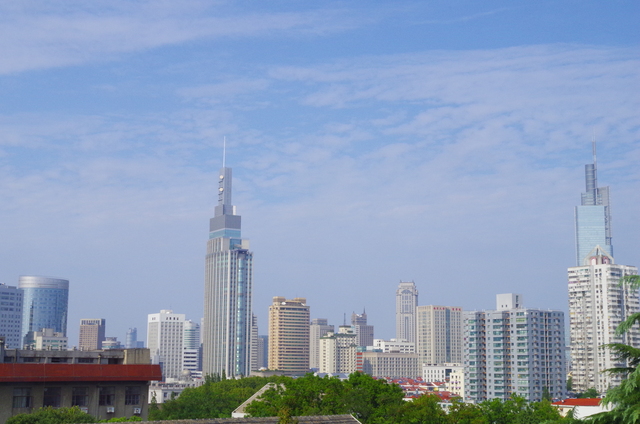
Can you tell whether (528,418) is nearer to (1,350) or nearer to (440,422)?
(440,422)

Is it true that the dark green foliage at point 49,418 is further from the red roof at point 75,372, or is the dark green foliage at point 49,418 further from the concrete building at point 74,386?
the concrete building at point 74,386

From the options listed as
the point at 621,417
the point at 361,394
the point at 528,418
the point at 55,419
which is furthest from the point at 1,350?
the point at 621,417

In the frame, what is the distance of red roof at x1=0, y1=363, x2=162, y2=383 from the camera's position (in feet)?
210

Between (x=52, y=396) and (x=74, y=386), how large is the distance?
1.92 m

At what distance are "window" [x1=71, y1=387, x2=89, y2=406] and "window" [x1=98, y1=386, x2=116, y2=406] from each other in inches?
46.3

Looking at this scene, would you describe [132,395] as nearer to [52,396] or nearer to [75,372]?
[75,372]

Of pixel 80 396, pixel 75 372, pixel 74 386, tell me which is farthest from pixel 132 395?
pixel 75 372

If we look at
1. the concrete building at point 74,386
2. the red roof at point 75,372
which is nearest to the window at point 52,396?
the concrete building at point 74,386

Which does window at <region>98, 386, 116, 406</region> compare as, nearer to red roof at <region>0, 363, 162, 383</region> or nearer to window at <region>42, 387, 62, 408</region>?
red roof at <region>0, 363, 162, 383</region>

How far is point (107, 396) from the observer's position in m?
69.5

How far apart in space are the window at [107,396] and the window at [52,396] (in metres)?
3.60

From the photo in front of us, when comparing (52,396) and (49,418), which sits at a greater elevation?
(52,396)

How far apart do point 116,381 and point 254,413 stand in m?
13.8

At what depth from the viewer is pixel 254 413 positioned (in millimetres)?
64250
